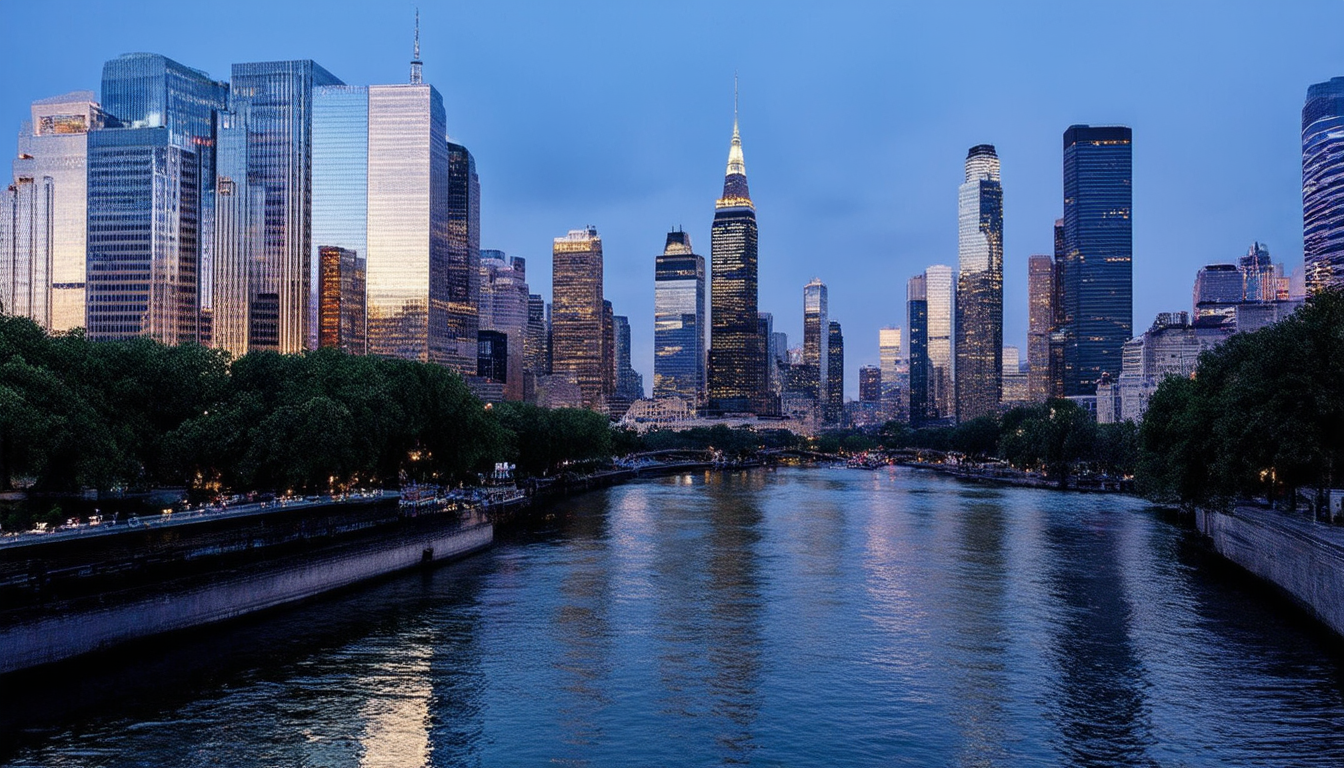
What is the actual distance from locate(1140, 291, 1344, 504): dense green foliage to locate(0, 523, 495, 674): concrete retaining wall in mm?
62311

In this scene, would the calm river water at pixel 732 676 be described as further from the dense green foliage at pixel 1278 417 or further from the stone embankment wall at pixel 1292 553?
the dense green foliage at pixel 1278 417

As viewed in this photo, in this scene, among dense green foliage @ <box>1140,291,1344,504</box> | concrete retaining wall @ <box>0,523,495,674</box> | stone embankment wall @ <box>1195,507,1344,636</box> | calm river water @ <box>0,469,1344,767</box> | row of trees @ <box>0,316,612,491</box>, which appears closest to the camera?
calm river water @ <box>0,469,1344,767</box>

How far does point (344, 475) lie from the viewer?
80.6 m

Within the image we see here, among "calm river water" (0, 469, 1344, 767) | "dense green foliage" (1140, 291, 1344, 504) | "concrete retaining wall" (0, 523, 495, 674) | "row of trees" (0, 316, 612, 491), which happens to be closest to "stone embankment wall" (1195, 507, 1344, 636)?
"calm river water" (0, 469, 1344, 767)

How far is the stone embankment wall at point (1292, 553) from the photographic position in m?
52.6

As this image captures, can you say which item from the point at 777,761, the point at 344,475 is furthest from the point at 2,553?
the point at 777,761

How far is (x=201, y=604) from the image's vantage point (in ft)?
166

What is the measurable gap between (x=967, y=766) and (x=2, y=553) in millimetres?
47427

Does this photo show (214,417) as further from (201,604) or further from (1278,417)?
(1278,417)

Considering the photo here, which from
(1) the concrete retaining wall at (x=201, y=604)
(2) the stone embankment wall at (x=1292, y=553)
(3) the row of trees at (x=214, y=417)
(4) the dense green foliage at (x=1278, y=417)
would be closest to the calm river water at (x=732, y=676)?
(1) the concrete retaining wall at (x=201, y=604)

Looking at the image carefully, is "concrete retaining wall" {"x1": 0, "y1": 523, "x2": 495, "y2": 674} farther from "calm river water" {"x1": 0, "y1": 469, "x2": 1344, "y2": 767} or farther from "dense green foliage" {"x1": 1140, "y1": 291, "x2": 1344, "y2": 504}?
"dense green foliage" {"x1": 1140, "y1": 291, "x2": 1344, "y2": 504}

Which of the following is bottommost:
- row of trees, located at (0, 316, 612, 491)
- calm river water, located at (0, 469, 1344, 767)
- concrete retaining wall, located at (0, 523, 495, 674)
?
calm river water, located at (0, 469, 1344, 767)

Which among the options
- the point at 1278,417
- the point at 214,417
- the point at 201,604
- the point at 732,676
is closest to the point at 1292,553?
the point at 1278,417

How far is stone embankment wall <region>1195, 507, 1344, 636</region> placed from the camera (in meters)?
52.6
